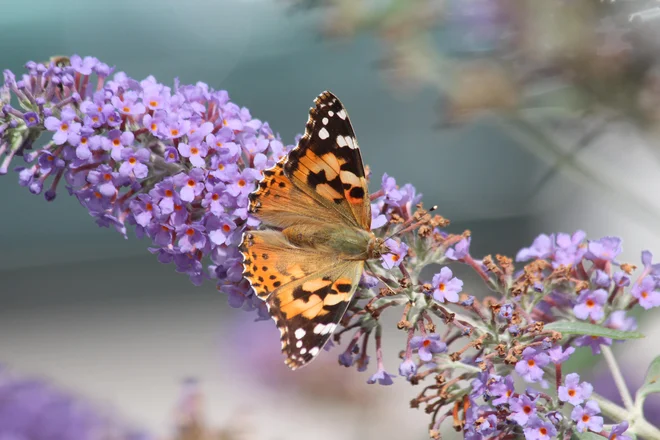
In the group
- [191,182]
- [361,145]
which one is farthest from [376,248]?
[361,145]

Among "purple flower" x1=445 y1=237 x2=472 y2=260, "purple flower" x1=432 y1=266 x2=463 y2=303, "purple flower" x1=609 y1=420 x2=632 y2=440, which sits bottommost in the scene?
"purple flower" x1=609 y1=420 x2=632 y2=440

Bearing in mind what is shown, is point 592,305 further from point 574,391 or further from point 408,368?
point 408,368

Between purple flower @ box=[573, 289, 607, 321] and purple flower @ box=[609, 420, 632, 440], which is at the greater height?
purple flower @ box=[573, 289, 607, 321]

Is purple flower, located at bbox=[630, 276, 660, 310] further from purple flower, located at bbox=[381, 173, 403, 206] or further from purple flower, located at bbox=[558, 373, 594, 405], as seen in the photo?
purple flower, located at bbox=[381, 173, 403, 206]

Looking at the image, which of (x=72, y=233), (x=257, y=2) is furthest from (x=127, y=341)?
(x=257, y=2)

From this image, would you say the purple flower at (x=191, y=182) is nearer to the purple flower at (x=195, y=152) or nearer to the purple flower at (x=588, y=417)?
the purple flower at (x=195, y=152)

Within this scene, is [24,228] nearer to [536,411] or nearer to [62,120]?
[62,120]

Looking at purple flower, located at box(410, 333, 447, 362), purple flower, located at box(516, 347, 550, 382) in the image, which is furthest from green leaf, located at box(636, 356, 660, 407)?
purple flower, located at box(410, 333, 447, 362)
